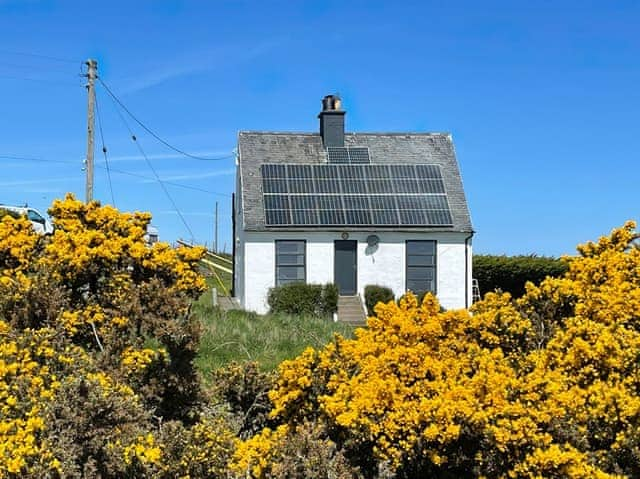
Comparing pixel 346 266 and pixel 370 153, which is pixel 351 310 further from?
pixel 370 153

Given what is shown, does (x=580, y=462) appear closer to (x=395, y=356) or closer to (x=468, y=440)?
(x=468, y=440)

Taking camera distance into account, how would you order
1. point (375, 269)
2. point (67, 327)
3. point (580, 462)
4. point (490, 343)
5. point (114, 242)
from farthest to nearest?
point (375, 269)
point (114, 242)
point (67, 327)
point (490, 343)
point (580, 462)

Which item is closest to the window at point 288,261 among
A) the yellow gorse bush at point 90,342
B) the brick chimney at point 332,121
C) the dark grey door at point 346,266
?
the dark grey door at point 346,266

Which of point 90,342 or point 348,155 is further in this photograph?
point 348,155

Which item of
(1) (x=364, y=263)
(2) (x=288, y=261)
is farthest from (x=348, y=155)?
(2) (x=288, y=261)

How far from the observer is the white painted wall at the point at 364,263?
805 inches

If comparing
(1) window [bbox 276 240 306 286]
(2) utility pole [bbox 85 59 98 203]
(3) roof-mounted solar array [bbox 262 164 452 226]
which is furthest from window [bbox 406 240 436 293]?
(2) utility pole [bbox 85 59 98 203]

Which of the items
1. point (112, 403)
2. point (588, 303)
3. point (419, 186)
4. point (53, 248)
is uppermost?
point (419, 186)

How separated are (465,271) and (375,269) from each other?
286 centimetres

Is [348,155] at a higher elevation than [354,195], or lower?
higher

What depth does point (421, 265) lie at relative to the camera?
68.9 ft

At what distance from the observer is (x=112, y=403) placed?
4.68 meters

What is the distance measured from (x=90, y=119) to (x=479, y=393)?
49.0 feet

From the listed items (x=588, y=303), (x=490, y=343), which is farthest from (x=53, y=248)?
(x=588, y=303)
